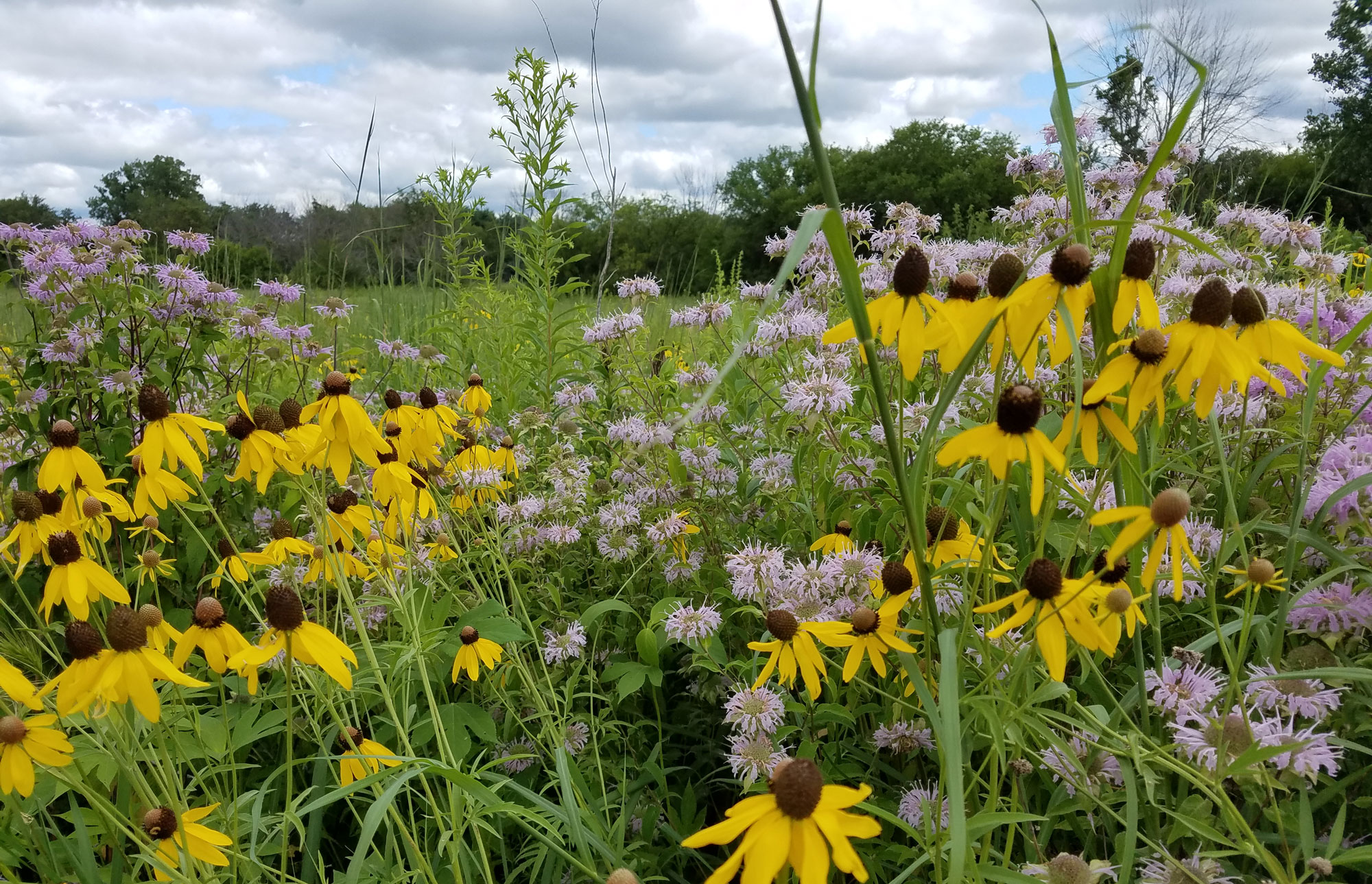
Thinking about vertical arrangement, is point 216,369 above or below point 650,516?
above

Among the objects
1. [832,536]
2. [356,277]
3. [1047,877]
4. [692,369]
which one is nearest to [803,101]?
[1047,877]

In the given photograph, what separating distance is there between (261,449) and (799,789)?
111cm

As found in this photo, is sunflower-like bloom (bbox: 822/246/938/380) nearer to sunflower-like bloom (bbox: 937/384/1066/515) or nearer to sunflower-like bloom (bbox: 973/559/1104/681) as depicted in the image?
sunflower-like bloom (bbox: 937/384/1066/515)

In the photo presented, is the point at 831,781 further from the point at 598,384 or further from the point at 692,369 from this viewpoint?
the point at 598,384

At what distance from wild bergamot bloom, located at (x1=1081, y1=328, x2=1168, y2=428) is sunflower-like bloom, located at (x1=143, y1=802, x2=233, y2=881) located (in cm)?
Result: 136

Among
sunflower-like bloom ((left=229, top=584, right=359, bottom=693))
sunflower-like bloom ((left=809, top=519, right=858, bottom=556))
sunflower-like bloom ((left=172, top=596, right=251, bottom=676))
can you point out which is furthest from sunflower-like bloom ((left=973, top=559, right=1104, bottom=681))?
sunflower-like bloom ((left=172, top=596, right=251, bottom=676))

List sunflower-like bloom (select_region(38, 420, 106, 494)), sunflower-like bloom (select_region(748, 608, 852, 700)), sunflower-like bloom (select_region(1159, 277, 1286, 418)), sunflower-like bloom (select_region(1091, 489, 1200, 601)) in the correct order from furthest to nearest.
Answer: sunflower-like bloom (select_region(38, 420, 106, 494)) < sunflower-like bloom (select_region(748, 608, 852, 700)) < sunflower-like bloom (select_region(1159, 277, 1286, 418)) < sunflower-like bloom (select_region(1091, 489, 1200, 601))

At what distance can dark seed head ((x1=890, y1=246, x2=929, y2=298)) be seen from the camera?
1.11m

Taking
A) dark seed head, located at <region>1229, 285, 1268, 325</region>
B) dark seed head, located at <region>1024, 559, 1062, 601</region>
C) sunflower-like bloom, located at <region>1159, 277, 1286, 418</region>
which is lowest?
dark seed head, located at <region>1024, 559, 1062, 601</region>

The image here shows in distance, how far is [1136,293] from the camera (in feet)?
3.47

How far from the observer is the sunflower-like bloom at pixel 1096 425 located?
96cm

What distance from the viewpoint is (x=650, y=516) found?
2.34m

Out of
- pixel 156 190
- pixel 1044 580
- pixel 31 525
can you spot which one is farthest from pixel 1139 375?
pixel 156 190

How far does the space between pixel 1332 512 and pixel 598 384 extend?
251 cm
